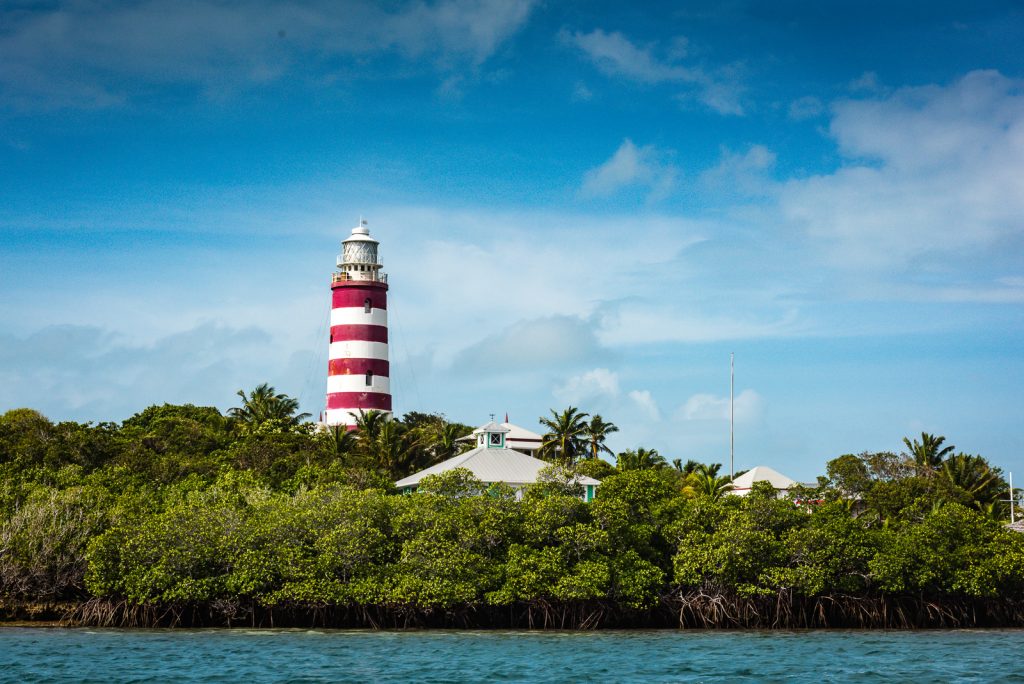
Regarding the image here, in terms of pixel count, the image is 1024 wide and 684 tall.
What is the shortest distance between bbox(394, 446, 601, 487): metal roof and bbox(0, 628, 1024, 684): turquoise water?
57.2ft

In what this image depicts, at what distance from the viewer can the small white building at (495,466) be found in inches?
2486

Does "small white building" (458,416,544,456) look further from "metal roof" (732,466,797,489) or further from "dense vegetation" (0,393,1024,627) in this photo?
"dense vegetation" (0,393,1024,627)

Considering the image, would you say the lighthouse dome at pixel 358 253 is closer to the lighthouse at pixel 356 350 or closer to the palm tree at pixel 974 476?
the lighthouse at pixel 356 350

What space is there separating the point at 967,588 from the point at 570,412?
43.4m

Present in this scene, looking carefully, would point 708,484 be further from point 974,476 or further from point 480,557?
point 480,557

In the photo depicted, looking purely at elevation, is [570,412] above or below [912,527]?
above

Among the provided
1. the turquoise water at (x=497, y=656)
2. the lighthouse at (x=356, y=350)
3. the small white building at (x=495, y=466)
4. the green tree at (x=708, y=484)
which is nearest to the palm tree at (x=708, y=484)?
the green tree at (x=708, y=484)

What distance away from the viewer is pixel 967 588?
166 feet

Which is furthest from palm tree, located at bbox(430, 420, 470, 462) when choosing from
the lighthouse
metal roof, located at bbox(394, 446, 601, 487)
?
metal roof, located at bbox(394, 446, 601, 487)

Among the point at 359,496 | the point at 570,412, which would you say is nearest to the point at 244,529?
the point at 359,496

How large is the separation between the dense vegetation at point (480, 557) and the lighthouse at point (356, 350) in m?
26.1

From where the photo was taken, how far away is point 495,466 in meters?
65.4

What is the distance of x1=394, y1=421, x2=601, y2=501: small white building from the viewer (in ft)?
207

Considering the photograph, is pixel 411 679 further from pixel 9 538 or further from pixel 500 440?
pixel 500 440
